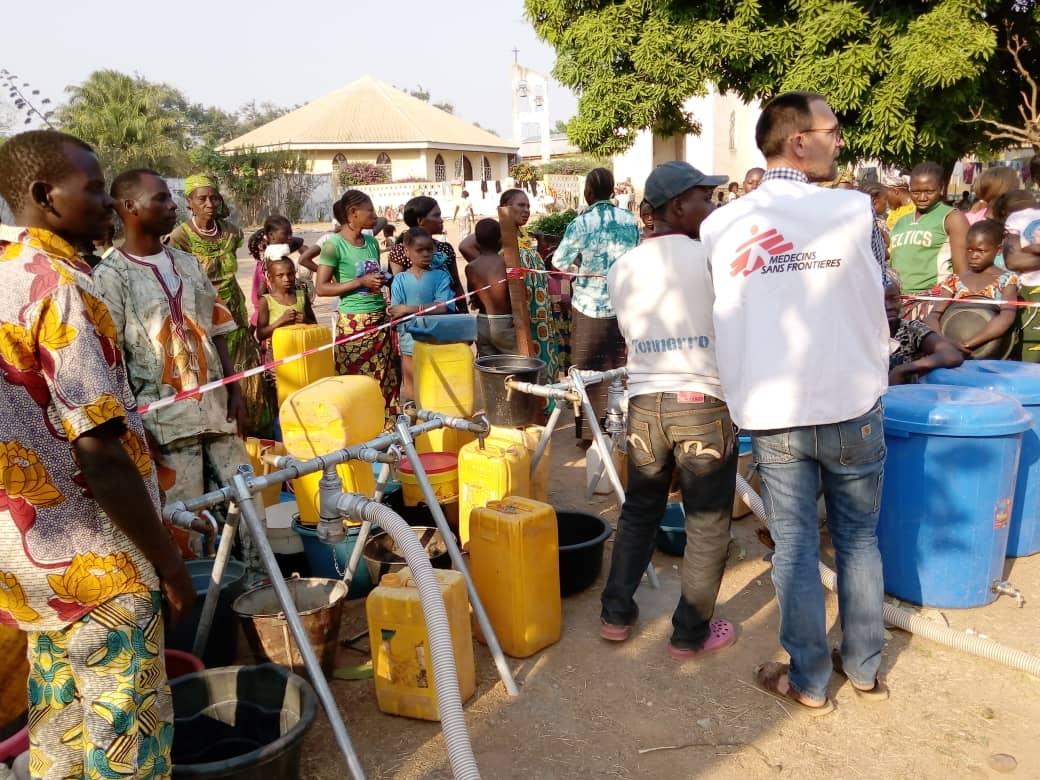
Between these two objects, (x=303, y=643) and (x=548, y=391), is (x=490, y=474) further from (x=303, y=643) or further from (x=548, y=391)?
(x=303, y=643)

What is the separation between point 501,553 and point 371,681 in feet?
2.48

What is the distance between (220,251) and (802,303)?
14.6 ft

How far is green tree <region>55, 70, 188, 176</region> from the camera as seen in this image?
29266 mm

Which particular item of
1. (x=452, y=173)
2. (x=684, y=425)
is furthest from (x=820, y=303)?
(x=452, y=173)

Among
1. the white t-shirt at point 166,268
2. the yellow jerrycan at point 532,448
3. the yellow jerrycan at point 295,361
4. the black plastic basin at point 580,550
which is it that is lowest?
the black plastic basin at point 580,550

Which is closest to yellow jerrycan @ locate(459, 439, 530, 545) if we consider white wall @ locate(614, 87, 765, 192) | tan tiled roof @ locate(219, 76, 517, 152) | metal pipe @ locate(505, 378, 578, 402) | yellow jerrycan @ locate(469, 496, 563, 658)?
metal pipe @ locate(505, 378, 578, 402)

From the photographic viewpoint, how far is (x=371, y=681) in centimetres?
352

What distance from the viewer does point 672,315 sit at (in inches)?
128

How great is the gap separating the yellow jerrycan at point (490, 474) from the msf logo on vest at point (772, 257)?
5.72 ft

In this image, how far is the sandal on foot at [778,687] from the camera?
3156mm

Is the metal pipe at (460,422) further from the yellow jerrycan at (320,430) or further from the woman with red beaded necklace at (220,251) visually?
the woman with red beaded necklace at (220,251)

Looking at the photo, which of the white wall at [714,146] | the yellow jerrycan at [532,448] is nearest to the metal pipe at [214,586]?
the yellow jerrycan at [532,448]

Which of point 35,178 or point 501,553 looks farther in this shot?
point 501,553

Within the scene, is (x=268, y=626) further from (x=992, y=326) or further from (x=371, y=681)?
(x=992, y=326)
